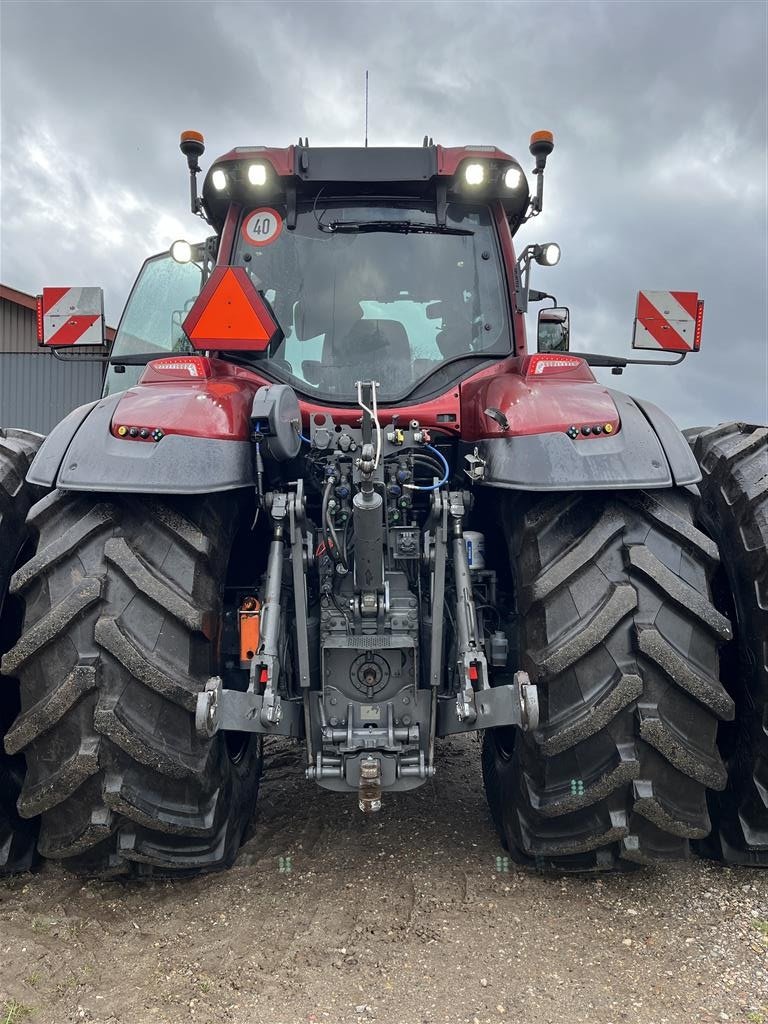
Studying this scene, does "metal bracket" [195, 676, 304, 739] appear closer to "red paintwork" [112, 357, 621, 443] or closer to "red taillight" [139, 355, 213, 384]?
"red paintwork" [112, 357, 621, 443]

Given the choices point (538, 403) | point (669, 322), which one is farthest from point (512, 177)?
point (538, 403)

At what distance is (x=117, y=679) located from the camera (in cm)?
218

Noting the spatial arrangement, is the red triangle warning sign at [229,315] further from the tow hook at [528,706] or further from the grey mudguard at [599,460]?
the tow hook at [528,706]

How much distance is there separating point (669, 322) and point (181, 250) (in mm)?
2124

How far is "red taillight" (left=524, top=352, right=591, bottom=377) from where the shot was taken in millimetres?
2660

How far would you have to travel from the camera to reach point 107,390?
17.1 ft

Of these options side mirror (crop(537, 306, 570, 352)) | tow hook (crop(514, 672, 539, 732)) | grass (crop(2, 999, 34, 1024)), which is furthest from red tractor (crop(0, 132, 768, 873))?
side mirror (crop(537, 306, 570, 352))

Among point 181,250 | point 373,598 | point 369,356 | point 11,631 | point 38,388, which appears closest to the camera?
point 373,598

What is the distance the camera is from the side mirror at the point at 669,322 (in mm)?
3184

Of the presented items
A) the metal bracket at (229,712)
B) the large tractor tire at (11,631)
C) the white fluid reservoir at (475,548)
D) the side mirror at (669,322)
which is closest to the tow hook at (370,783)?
the metal bracket at (229,712)

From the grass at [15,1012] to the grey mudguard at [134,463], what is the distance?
134 cm

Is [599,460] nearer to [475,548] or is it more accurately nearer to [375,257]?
[475,548]

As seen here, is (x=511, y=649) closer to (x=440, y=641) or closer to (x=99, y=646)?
(x=440, y=641)

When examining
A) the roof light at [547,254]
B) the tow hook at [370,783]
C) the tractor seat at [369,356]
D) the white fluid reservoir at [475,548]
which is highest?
the roof light at [547,254]
